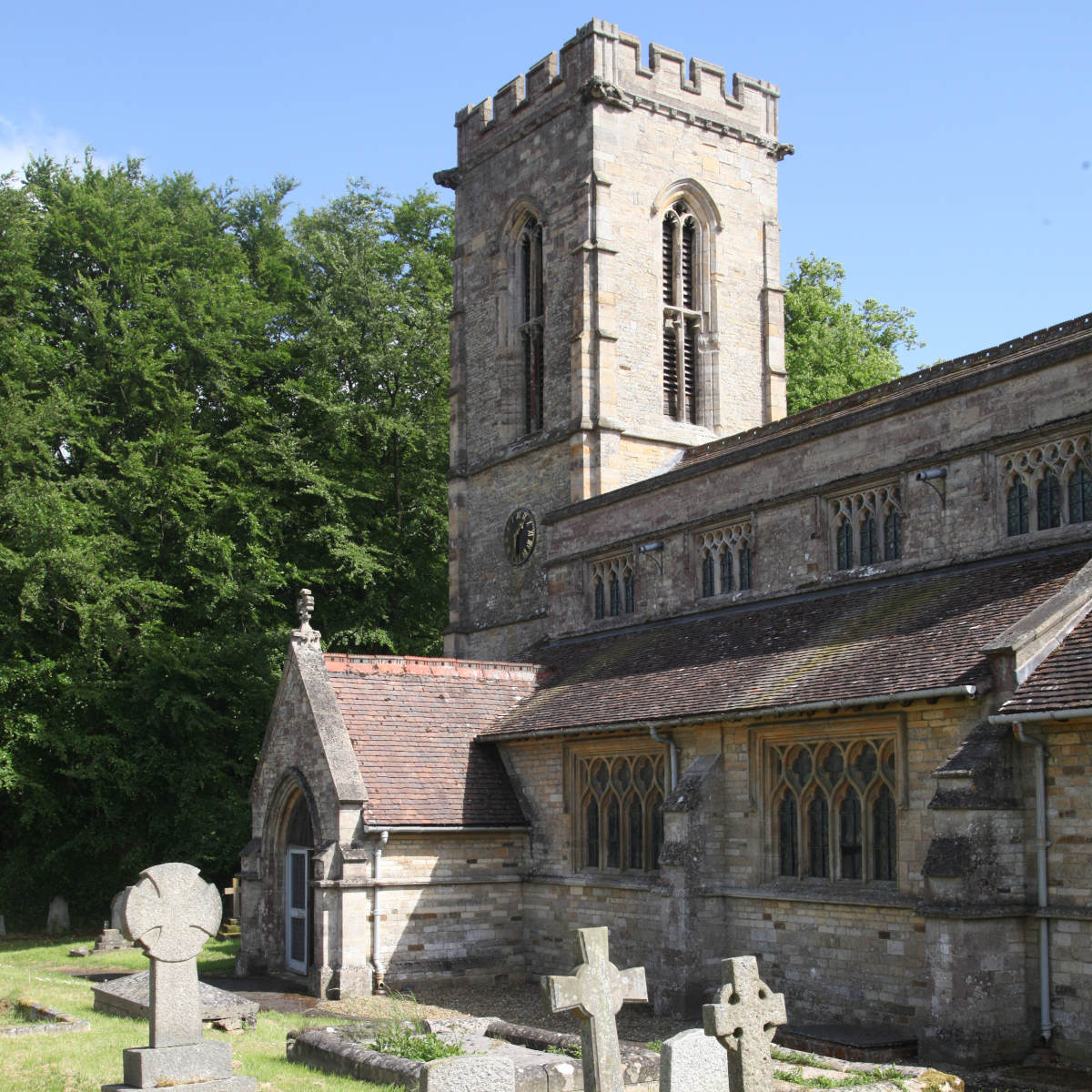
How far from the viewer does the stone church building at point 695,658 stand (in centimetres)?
1480

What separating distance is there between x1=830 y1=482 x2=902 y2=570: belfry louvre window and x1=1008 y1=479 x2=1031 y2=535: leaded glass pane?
194cm

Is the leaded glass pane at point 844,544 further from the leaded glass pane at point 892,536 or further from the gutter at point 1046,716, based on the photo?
the gutter at point 1046,716

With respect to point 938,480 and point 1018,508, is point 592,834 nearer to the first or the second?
point 938,480

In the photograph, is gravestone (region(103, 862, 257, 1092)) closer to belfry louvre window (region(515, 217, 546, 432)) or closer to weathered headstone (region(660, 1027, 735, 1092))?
weathered headstone (region(660, 1027, 735, 1092))

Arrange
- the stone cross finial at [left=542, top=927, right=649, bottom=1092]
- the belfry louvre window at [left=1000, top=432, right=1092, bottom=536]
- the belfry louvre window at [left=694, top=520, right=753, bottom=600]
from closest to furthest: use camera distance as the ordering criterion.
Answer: the stone cross finial at [left=542, top=927, right=649, bottom=1092] < the belfry louvre window at [left=1000, top=432, right=1092, bottom=536] < the belfry louvre window at [left=694, top=520, right=753, bottom=600]

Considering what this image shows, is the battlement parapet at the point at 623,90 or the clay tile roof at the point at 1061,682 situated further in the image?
the battlement parapet at the point at 623,90

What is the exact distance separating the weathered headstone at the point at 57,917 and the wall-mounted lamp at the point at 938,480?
22.0 meters

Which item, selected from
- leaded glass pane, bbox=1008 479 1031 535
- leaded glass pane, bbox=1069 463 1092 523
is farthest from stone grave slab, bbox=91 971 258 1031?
leaded glass pane, bbox=1069 463 1092 523

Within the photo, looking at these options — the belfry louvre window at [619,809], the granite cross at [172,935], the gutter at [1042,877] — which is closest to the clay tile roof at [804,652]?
the belfry louvre window at [619,809]

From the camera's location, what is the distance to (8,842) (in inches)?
1324

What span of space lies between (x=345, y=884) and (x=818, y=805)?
7328 mm

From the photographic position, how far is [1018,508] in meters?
18.3

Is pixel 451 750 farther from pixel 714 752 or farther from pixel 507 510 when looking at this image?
pixel 507 510

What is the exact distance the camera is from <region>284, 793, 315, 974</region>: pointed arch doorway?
22344mm
